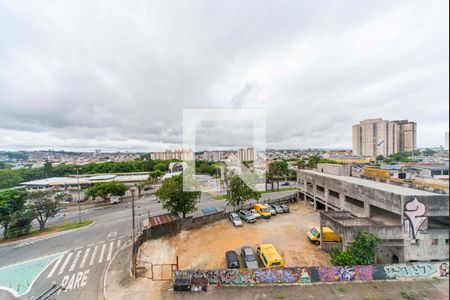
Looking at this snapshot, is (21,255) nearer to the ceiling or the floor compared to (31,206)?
nearer to the floor

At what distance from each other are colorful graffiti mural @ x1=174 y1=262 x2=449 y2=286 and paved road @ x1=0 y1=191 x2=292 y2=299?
5652mm

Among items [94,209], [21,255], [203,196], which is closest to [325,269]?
[21,255]

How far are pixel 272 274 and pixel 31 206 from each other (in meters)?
23.7

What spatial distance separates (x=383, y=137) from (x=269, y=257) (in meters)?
61.9

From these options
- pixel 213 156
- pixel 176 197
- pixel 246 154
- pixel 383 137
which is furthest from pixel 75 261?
pixel 383 137

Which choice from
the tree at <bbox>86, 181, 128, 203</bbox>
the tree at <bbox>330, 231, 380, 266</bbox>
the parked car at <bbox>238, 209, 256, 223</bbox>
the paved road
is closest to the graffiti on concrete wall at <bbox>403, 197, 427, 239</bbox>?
the tree at <bbox>330, 231, 380, 266</bbox>

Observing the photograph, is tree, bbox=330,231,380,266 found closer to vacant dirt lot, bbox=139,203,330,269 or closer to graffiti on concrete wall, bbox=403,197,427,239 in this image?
vacant dirt lot, bbox=139,203,330,269

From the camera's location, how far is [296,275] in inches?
362

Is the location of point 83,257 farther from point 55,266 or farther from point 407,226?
point 407,226

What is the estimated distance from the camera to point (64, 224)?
1991 cm

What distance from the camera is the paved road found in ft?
31.8

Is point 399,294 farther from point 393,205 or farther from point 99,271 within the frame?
point 99,271

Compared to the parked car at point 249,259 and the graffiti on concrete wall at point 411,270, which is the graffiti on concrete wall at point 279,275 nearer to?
the parked car at point 249,259

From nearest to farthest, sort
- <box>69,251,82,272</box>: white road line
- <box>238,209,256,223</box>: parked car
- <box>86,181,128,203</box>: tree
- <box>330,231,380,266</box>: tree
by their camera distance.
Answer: <box>330,231,380,266</box>: tree, <box>69,251,82,272</box>: white road line, <box>238,209,256,223</box>: parked car, <box>86,181,128,203</box>: tree
